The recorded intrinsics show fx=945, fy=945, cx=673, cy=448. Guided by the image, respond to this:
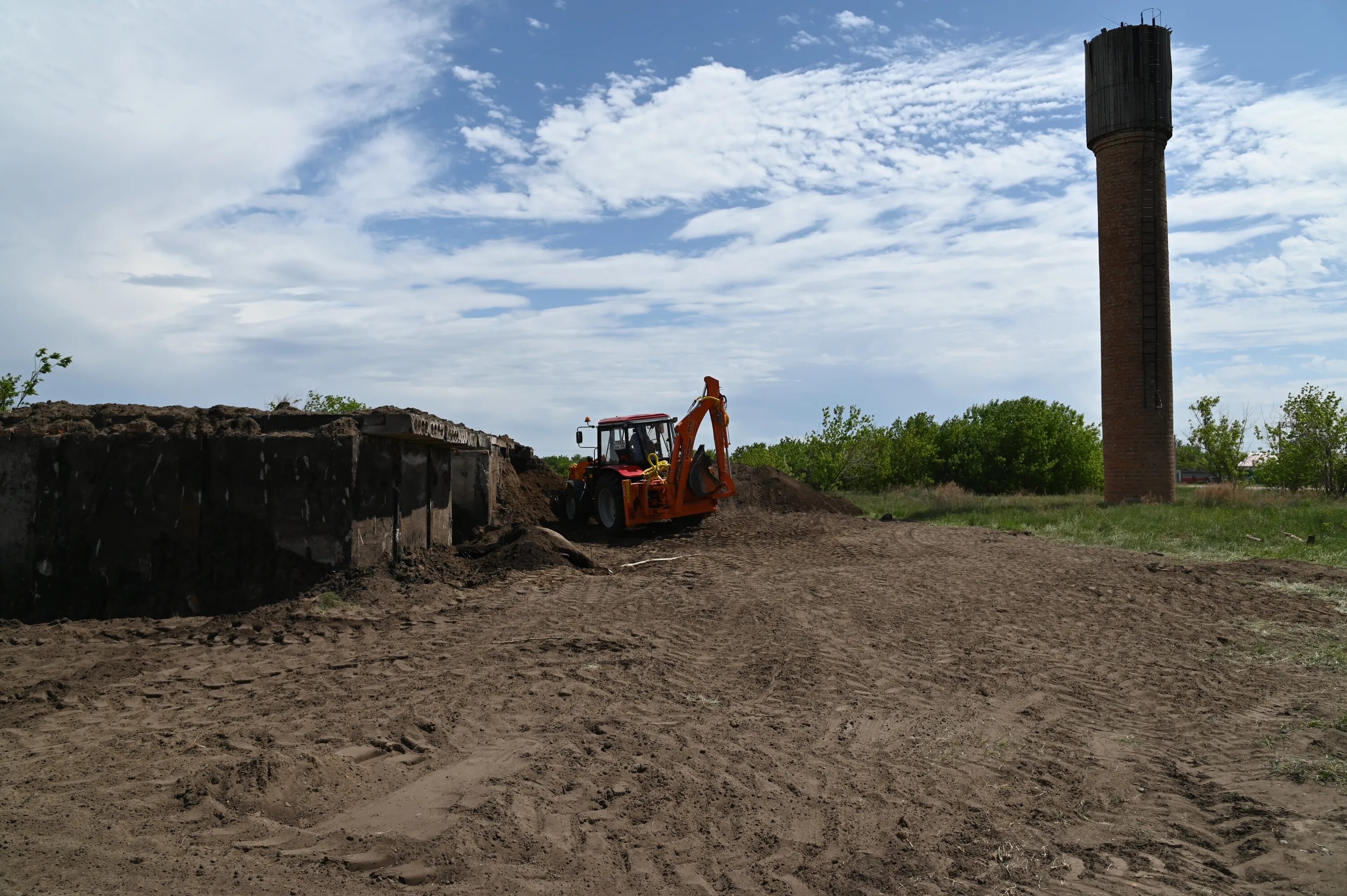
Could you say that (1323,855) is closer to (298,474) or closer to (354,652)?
(354,652)

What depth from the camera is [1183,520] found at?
2145 cm

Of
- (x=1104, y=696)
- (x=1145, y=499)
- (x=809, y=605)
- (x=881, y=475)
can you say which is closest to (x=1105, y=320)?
(x=1145, y=499)

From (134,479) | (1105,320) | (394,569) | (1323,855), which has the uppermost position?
(1105,320)

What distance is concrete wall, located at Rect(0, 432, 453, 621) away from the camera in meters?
10.4

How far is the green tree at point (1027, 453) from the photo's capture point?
48.8m

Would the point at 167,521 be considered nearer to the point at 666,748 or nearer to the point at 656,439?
the point at 666,748

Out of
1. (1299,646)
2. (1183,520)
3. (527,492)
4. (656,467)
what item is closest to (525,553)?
(656,467)

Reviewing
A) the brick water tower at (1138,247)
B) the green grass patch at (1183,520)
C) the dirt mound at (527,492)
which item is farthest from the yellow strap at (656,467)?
the brick water tower at (1138,247)

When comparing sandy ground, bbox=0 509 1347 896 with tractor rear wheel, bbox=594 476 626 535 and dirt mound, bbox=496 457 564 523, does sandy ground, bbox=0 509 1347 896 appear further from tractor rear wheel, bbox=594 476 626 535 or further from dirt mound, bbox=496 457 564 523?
dirt mound, bbox=496 457 564 523

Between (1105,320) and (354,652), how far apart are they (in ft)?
82.4

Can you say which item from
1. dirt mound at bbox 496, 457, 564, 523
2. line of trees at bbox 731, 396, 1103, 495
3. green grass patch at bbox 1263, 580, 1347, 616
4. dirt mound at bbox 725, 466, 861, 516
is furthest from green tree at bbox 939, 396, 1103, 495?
green grass patch at bbox 1263, 580, 1347, 616

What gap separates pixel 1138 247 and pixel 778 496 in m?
13.0

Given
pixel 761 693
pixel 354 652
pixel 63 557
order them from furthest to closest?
pixel 63 557
pixel 354 652
pixel 761 693

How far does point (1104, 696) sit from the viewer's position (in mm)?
7566
